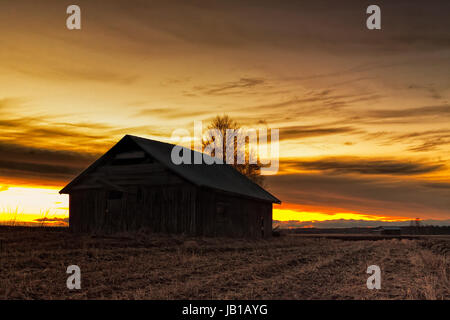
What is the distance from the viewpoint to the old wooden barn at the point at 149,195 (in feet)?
95.5

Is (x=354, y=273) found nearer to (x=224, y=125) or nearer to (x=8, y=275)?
(x=8, y=275)

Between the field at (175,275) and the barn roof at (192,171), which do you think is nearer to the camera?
the field at (175,275)

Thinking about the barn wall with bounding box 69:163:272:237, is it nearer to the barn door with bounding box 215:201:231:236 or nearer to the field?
the barn door with bounding box 215:201:231:236

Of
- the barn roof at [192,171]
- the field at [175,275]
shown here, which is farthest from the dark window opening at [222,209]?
Answer: the field at [175,275]

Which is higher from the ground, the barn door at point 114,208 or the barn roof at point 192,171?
the barn roof at point 192,171

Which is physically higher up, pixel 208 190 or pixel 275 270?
pixel 208 190

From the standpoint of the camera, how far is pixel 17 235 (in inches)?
771

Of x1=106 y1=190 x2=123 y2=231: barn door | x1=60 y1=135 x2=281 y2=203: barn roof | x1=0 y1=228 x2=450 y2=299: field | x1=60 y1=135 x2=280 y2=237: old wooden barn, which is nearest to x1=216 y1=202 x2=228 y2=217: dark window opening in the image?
x1=60 y1=135 x2=280 y2=237: old wooden barn

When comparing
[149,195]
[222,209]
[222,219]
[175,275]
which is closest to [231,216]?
[222,209]

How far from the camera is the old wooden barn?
29109mm

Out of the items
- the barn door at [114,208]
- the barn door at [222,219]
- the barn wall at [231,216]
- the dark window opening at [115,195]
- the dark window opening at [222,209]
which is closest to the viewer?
the barn wall at [231,216]

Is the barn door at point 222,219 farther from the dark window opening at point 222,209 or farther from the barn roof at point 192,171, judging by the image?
the barn roof at point 192,171
